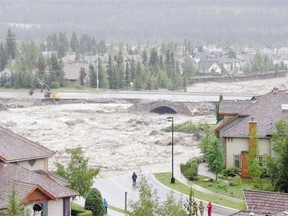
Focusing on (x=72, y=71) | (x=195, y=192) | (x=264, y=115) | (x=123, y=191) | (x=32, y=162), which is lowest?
(x=123, y=191)

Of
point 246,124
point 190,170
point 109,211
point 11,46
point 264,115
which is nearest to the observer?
point 109,211

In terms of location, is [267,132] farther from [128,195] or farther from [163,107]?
[163,107]

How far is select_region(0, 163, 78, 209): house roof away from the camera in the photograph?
37.4 metres

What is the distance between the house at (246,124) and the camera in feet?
187

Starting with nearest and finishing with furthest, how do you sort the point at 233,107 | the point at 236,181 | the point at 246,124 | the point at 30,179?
the point at 30,179, the point at 236,181, the point at 246,124, the point at 233,107

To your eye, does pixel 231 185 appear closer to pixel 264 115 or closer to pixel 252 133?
pixel 252 133

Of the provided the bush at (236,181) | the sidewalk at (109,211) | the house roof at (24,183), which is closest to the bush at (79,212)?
the house roof at (24,183)

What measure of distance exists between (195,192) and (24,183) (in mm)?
16718

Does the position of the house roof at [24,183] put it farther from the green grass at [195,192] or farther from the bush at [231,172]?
the bush at [231,172]

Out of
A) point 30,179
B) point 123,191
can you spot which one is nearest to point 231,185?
point 123,191

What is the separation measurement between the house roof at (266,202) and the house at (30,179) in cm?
790

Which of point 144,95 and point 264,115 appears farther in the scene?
point 144,95

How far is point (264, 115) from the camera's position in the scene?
5944 centimetres

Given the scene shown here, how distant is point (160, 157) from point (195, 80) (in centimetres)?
10040
